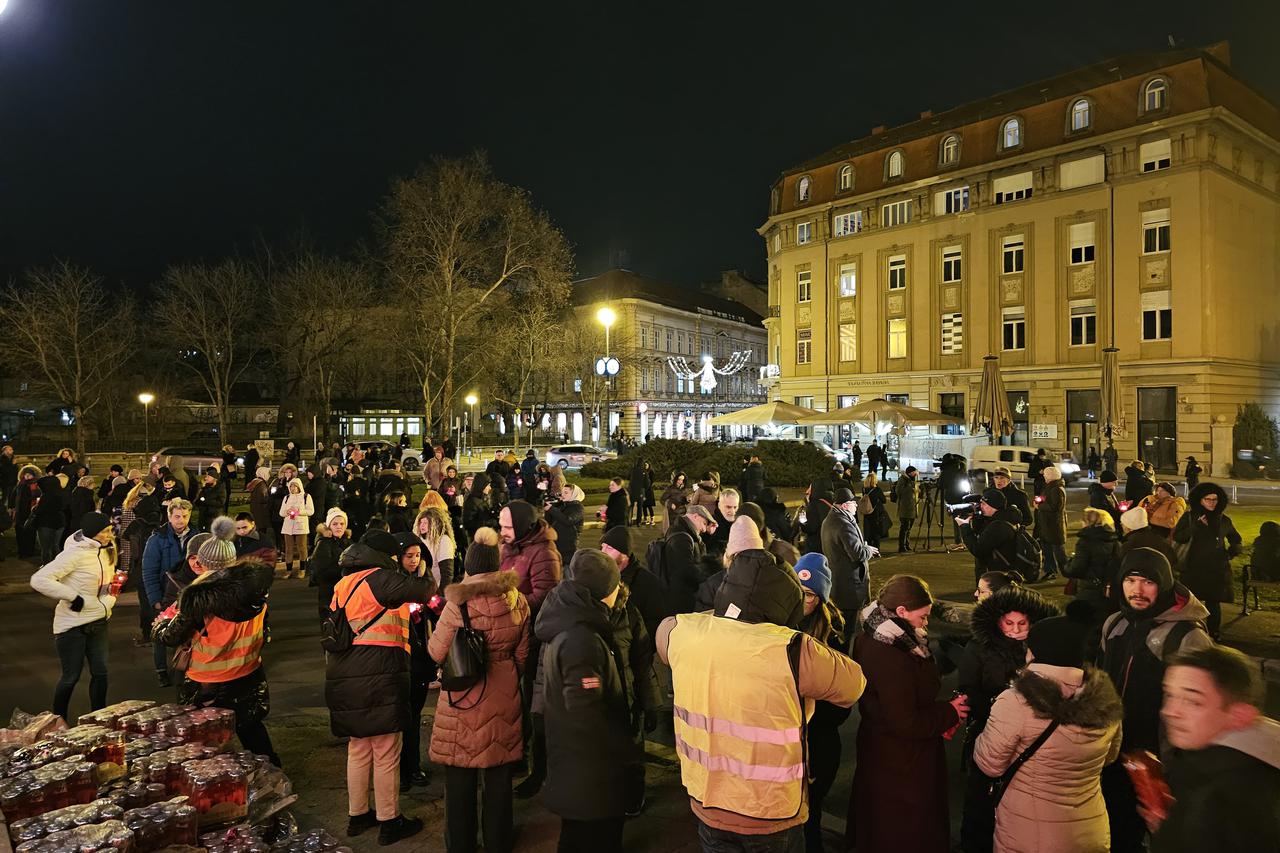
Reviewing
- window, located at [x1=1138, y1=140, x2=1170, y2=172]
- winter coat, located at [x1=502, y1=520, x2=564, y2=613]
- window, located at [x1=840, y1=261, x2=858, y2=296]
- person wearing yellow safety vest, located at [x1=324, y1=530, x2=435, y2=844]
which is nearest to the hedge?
winter coat, located at [x1=502, y1=520, x2=564, y2=613]

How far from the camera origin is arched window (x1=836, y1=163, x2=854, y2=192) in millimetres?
43344

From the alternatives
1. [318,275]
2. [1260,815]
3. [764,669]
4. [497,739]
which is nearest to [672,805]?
[497,739]

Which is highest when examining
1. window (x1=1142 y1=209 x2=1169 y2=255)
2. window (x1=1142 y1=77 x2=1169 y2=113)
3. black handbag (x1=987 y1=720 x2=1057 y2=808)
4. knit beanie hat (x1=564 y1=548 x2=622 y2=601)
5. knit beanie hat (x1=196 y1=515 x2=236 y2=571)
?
window (x1=1142 y1=77 x2=1169 y2=113)

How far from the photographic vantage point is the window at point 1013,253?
37.4 meters

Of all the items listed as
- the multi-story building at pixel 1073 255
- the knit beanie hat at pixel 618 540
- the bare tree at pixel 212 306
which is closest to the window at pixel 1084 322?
the multi-story building at pixel 1073 255

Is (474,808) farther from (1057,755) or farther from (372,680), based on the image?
(1057,755)

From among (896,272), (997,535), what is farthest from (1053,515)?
(896,272)

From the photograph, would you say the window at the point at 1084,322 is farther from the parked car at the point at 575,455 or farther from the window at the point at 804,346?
the parked car at the point at 575,455

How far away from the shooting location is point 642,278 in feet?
258

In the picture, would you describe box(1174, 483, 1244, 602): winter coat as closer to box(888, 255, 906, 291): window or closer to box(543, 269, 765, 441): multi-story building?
box(888, 255, 906, 291): window

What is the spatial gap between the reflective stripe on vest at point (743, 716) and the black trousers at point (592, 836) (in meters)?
0.76

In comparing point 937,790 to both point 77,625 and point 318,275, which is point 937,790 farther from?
point 318,275

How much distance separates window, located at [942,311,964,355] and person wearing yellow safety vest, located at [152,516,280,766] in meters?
39.6

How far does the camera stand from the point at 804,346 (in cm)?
4650
